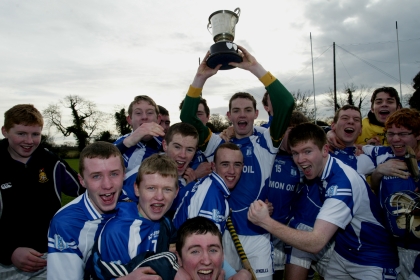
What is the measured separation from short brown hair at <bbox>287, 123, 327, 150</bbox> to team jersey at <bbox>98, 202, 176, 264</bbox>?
1.41 meters

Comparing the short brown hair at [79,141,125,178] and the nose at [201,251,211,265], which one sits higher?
the short brown hair at [79,141,125,178]

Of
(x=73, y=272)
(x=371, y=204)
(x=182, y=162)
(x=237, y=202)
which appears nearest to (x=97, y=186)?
(x=73, y=272)

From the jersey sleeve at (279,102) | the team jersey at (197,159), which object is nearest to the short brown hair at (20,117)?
the team jersey at (197,159)

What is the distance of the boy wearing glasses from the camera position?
2781 mm

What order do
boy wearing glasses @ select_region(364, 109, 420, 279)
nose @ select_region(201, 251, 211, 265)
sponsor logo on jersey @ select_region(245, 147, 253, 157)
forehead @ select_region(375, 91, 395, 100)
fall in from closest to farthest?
nose @ select_region(201, 251, 211, 265) < boy wearing glasses @ select_region(364, 109, 420, 279) < sponsor logo on jersey @ select_region(245, 147, 253, 157) < forehead @ select_region(375, 91, 395, 100)

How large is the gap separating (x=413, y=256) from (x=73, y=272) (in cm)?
292

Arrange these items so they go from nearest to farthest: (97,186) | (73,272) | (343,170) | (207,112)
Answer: (73,272) < (97,186) < (343,170) < (207,112)

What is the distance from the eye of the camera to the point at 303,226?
346 centimetres

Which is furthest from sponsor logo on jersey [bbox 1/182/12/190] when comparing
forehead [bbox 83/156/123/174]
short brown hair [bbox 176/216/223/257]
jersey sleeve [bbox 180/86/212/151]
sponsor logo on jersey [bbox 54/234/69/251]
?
short brown hair [bbox 176/216/223/257]

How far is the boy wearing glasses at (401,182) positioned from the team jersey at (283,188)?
0.84 meters

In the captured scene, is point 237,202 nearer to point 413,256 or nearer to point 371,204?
point 371,204

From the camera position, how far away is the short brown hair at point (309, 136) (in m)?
2.87

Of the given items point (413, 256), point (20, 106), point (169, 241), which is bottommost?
point (413, 256)

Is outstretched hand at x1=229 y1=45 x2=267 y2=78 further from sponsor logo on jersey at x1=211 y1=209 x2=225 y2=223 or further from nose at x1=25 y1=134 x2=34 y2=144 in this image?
nose at x1=25 y1=134 x2=34 y2=144
